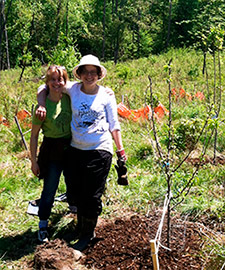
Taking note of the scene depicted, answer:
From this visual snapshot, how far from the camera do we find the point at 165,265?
8.13ft

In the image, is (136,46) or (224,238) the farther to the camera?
(136,46)

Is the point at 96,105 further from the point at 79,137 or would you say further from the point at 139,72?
the point at 139,72

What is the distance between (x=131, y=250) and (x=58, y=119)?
48.1 inches

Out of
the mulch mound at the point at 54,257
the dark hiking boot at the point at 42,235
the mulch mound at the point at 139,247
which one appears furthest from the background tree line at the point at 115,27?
the mulch mound at the point at 54,257

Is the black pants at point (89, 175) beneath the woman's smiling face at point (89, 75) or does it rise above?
beneath

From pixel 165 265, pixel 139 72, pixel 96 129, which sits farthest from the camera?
pixel 139 72

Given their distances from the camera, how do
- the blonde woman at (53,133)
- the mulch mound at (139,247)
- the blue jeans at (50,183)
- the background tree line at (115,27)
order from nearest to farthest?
the mulch mound at (139,247) < the blonde woman at (53,133) < the blue jeans at (50,183) < the background tree line at (115,27)

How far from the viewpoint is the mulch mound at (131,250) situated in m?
2.55

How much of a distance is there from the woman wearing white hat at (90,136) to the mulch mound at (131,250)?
0.61 ft

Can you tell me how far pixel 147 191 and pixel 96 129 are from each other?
1.35 m

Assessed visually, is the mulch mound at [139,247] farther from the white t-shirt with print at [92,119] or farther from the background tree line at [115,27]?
the background tree line at [115,27]

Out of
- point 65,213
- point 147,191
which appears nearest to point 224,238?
point 147,191

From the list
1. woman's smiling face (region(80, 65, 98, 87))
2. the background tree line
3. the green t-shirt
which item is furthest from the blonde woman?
the background tree line

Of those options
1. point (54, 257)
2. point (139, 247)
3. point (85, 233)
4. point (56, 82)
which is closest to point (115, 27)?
point (56, 82)
